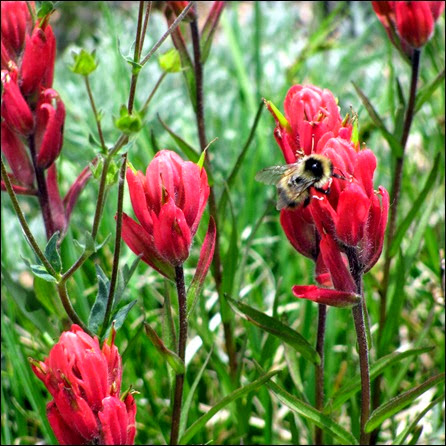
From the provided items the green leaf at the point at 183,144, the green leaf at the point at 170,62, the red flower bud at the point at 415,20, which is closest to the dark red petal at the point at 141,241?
the green leaf at the point at 170,62

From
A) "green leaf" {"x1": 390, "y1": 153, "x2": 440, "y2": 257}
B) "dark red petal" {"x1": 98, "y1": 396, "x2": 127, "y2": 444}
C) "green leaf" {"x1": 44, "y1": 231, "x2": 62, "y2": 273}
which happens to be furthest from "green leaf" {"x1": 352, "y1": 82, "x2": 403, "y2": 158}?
"dark red petal" {"x1": 98, "y1": 396, "x2": 127, "y2": 444}

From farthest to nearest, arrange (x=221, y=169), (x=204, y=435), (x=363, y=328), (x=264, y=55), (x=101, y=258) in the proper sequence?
(x=264, y=55)
(x=221, y=169)
(x=101, y=258)
(x=204, y=435)
(x=363, y=328)

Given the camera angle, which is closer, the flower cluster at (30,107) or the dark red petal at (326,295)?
the dark red petal at (326,295)

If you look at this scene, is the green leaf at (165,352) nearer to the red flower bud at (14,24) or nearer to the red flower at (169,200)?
the red flower at (169,200)

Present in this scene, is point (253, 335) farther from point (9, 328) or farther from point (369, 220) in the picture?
point (369, 220)

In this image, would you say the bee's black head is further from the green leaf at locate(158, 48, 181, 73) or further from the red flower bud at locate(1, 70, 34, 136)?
the red flower bud at locate(1, 70, 34, 136)

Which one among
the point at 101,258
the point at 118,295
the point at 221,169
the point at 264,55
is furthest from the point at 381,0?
the point at 264,55

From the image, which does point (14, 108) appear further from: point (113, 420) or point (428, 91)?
point (428, 91)
